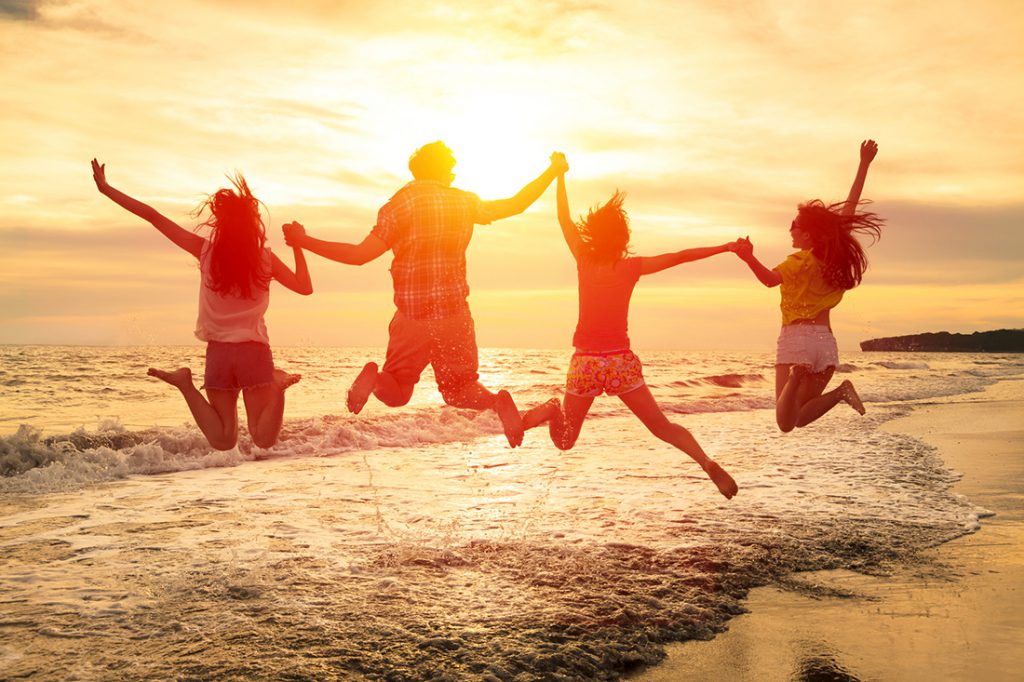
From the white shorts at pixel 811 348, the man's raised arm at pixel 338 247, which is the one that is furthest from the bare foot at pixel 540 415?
the white shorts at pixel 811 348

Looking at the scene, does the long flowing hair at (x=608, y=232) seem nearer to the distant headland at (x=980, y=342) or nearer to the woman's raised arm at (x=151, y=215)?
the woman's raised arm at (x=151, y=215)

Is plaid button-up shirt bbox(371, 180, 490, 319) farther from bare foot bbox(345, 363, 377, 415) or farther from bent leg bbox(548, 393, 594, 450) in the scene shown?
bent leg bbox(548, 393, 594, 450)

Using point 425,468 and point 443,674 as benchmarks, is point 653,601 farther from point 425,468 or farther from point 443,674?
point 425,468

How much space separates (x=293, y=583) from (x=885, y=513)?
754cm

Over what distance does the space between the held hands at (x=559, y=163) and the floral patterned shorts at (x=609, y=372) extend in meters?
1.60

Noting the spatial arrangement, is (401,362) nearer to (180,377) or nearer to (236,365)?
(236,365)

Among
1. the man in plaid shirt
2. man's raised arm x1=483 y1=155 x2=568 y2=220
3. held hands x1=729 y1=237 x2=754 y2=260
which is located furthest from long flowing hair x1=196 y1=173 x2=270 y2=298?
held hands x1=729 y1=237 x2=754 y2=260

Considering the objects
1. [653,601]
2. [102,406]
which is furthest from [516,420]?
[102,406]

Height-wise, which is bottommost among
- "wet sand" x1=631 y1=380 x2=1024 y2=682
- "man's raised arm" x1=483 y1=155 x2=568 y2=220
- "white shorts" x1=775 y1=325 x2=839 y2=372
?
"wet sand" x1=631 y1=380 x2=1024 y2=682

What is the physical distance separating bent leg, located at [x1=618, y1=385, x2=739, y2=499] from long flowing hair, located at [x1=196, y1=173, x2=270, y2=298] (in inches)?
131

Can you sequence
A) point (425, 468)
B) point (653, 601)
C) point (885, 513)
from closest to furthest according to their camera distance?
point (653, 601), point (885, 513), point (425, 468)

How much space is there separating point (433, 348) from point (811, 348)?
390 centimetres

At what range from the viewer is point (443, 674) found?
19.6 feet

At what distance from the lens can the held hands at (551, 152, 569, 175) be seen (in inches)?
286
